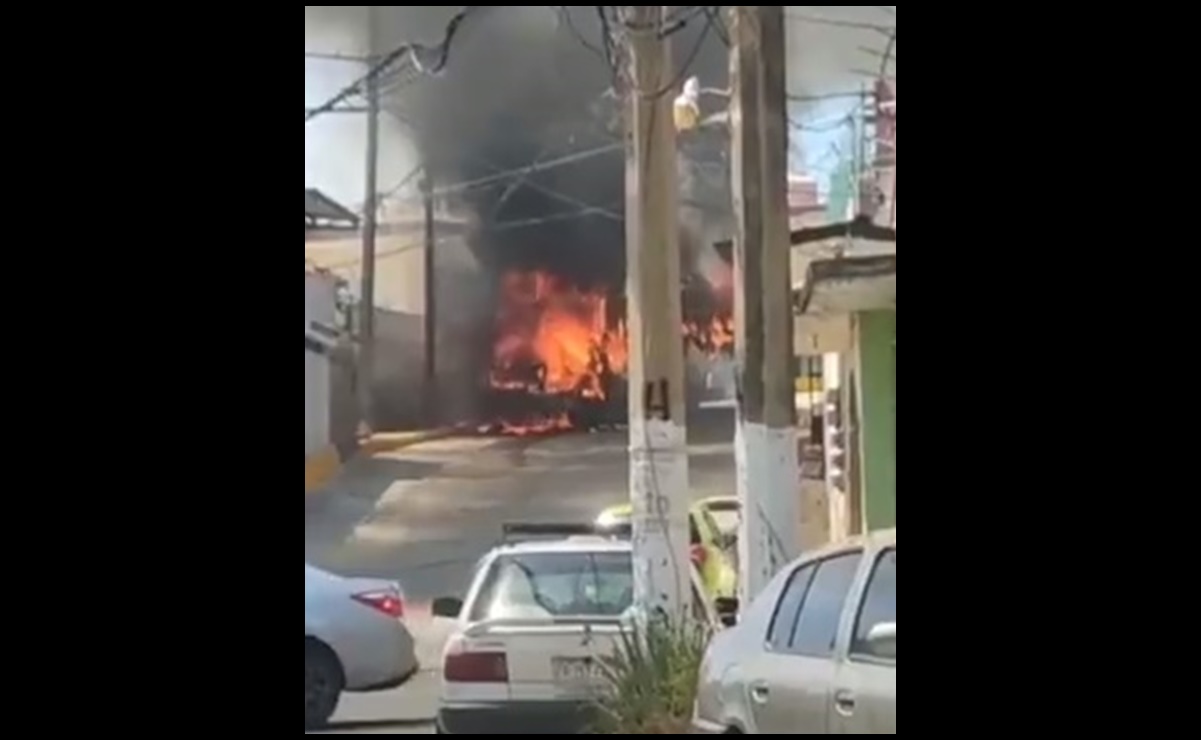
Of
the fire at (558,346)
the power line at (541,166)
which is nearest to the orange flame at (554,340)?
the fire at (558,346)

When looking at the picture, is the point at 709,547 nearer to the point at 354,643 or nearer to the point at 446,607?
the point at 446,607

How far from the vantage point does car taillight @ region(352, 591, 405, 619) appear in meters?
3.57

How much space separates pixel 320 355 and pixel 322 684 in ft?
2.60

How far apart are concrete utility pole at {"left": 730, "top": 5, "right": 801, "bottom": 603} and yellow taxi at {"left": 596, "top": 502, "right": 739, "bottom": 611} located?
5 cm

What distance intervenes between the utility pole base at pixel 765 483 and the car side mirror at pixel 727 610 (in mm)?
89

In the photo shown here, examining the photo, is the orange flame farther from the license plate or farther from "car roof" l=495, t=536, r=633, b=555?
the license plate

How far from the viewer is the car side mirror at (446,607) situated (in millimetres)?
3584

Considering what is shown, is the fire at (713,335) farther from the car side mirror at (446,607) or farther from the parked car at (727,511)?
the car side mirror at (446,607)

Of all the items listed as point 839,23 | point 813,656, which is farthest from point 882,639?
point 839,23

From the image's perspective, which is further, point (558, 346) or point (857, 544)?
point (558, 346)

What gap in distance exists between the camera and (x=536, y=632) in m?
3.67
